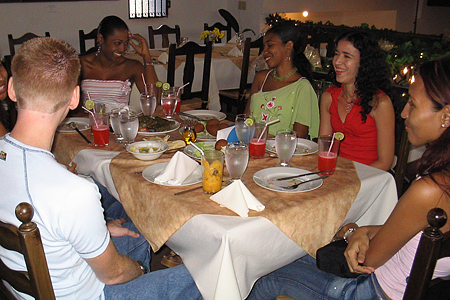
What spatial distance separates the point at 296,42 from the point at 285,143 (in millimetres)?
1148

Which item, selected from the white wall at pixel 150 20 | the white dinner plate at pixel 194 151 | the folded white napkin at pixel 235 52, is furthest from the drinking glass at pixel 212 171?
the white wall at pixel 150 20

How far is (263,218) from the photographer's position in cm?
128

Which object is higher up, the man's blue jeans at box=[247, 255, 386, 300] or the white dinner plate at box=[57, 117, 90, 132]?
the white dinner plate at box=[57, 117, 90, 132]

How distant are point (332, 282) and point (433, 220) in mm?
610

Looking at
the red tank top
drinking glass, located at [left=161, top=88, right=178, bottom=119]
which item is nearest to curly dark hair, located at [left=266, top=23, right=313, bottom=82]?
the red tank top

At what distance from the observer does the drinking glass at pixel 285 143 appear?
1.66 m

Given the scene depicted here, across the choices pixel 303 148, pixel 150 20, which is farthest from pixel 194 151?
pixel 150 20

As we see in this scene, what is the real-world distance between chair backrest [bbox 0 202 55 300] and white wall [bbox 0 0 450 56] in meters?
5.47

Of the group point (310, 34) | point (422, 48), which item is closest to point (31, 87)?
point (422, 48)

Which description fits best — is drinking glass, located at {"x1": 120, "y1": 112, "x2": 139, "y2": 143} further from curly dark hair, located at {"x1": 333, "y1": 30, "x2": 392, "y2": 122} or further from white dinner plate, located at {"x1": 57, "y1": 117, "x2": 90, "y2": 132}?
curly dark hair, located at {"x1": 333, "y1": 30, "x2": 392, "y2": 122}

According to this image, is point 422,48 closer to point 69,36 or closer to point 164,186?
point 164,186

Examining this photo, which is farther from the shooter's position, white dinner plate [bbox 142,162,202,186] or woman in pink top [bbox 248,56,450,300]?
white dinner plate [bbox 142,162,202,186]

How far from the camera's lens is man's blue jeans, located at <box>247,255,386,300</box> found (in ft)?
4.36

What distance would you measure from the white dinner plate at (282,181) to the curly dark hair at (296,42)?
1163 millimetres
